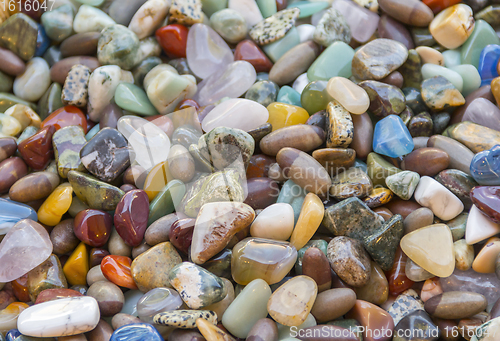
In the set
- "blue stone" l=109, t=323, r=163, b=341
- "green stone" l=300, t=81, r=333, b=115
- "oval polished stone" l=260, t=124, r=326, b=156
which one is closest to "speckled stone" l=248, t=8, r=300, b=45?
"green stone" l=300, t=81, r=333, b=115

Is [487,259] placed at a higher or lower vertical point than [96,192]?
lower

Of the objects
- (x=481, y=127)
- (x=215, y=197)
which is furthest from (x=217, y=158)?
(x=481, y=127)

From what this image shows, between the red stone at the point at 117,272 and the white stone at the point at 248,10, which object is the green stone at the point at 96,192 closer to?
the red stone at the point at 117,272

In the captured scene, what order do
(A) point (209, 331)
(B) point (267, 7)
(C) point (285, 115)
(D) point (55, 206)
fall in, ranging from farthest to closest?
(B) point (267, 7) < (C) point (285, 115) < (D) point (55, 206) < (A) point (209, 331)

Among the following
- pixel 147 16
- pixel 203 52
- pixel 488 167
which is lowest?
pixel 488 167

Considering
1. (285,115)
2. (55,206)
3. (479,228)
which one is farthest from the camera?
(285,115)

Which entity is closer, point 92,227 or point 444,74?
point 92,227

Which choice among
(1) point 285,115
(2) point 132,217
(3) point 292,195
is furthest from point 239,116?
(2) point 132,217

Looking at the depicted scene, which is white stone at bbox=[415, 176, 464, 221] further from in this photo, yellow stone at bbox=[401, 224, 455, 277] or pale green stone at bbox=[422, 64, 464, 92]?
pale green stone at bbox=[422, 64, 464, 92]

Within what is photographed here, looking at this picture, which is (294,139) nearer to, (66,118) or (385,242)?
(385,242)
